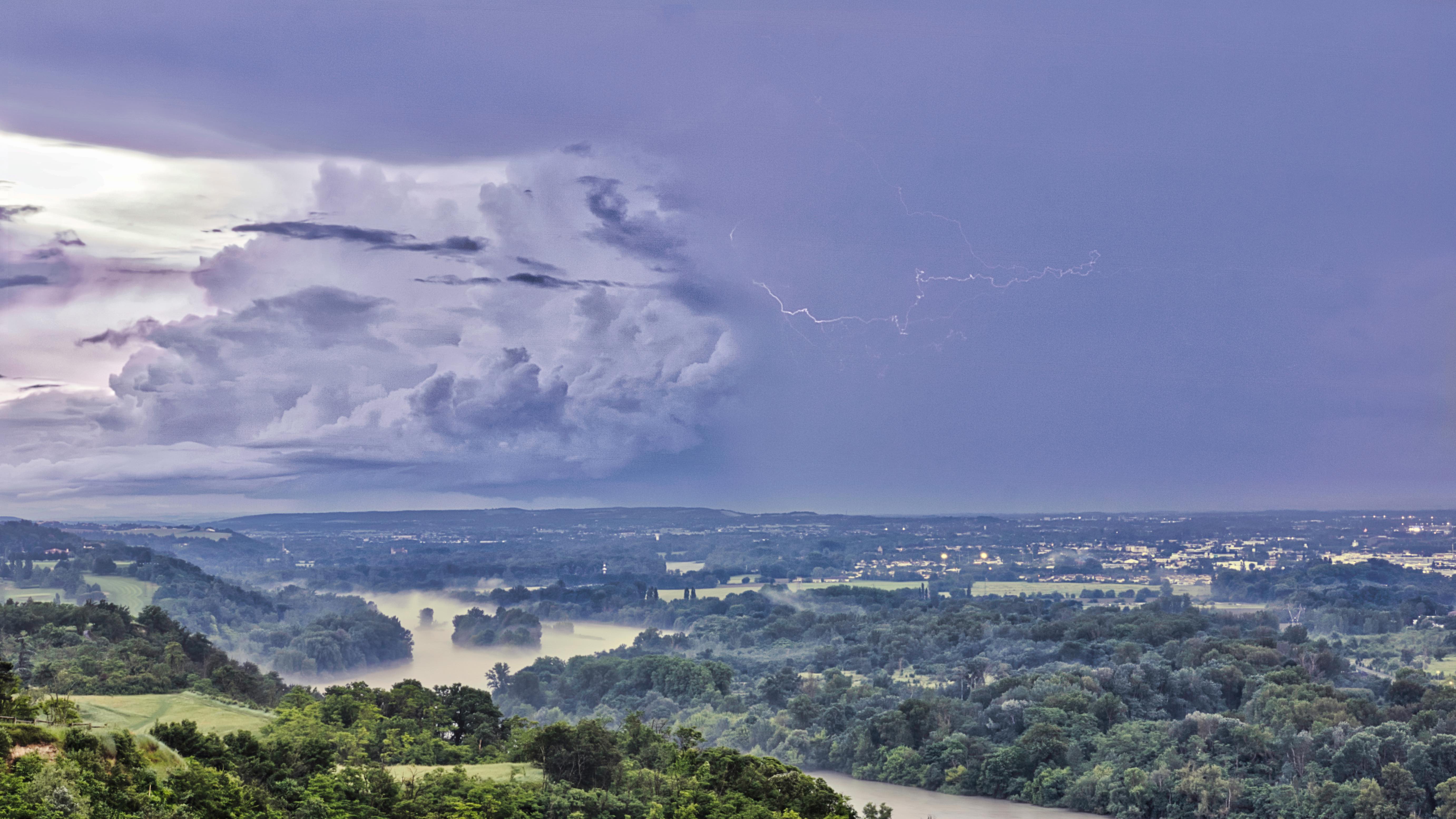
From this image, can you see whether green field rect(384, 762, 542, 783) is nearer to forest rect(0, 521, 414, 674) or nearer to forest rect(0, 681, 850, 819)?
forest rect(0, 681, 850, 819)

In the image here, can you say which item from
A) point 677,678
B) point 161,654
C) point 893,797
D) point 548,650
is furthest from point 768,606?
point 161,654

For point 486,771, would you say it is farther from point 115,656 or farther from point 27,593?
point 27,593

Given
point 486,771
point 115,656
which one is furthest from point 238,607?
point 486,771

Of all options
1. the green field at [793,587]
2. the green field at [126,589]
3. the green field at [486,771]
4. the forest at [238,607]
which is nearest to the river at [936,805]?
the green field at [486,771]

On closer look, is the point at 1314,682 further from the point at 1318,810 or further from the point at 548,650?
the point at 548,650

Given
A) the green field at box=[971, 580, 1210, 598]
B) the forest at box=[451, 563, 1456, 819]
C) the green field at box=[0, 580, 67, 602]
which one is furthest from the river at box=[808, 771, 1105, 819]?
the green field at box=[0, 580, 67, 602]

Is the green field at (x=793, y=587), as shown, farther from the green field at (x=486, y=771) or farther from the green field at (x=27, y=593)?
the green field at (x=486, y=771)
